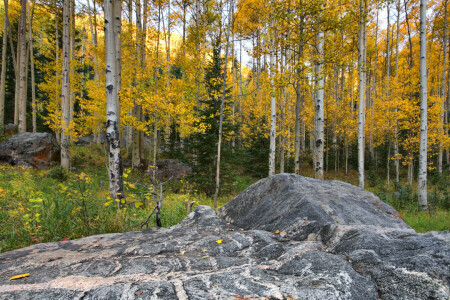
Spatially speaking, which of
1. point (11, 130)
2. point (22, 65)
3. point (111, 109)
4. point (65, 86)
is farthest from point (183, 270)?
point (11, 130)

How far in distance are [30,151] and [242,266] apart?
1266cm

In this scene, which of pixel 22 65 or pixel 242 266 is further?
pixel 22 65

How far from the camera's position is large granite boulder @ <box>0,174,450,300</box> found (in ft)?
4.23

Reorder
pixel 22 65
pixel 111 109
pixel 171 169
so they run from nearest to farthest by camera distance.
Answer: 1. pixel 111 109
2. pixel 22 65
3. pixel 171 169

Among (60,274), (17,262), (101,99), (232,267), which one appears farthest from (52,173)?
(232,267)

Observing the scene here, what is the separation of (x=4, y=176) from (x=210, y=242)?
944 centimetres

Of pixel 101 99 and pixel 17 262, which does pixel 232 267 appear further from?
pixel 101 99

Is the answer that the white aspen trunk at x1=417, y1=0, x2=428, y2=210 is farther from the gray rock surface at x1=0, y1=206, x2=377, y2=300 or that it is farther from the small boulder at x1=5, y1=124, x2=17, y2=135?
the small boulder at x1=5, y1=124, x2=17, y2=135

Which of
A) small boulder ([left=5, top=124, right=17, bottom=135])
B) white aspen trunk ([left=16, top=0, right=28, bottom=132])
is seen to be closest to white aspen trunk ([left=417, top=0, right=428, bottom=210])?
white aspen trunk ([left=16, top=0, right=28, bottom=132])

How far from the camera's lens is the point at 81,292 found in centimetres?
131

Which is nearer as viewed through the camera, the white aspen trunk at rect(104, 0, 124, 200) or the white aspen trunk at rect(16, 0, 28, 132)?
the white aspen trunk at rect(104, 0, 124, 200)

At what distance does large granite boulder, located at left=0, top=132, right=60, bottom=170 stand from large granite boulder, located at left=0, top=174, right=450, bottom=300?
1058 centimetres

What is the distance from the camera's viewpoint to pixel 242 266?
1713mm

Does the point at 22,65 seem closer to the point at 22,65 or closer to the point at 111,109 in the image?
the point at 22,65
